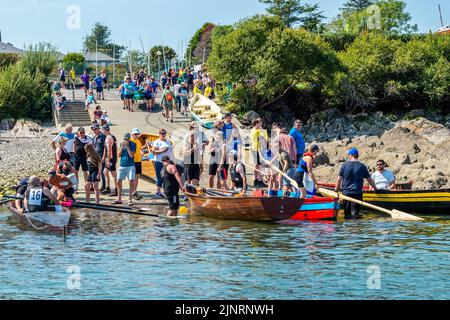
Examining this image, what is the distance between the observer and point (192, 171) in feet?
75.5

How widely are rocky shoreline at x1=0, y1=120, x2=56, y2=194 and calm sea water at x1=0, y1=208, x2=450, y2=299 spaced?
642 cm

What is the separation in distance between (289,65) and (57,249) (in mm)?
27761

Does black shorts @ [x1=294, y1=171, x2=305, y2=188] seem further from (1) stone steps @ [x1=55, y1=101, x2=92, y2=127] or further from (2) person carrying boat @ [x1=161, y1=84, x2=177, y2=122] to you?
(1) stone steps @ [x1=55, y1=101, x2=92, y2=127]

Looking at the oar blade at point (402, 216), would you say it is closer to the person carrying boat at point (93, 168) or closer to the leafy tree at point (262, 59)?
the person carrying boat at point (93, 168)

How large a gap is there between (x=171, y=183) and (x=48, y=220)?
342 cm

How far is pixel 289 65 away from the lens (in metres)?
43.6

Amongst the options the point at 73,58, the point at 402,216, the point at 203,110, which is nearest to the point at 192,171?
the point at 402,216

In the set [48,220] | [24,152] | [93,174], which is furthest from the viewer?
[24,152]

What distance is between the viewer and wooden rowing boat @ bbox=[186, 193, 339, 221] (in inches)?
783

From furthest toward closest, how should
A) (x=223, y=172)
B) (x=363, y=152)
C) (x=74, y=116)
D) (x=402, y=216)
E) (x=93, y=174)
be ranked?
(x=74, y=116) < (x=363, y=152) < (x=223, y=172) < (x=93, y=174) < (x=402, y=216)

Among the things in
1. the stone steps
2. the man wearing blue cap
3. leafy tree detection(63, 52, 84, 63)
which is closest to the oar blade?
the man wearing blue cap

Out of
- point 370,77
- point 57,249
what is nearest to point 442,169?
point 57,249

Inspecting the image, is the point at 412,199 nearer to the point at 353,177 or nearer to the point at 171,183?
the point at 353,177
